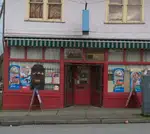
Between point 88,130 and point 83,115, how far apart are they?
132 inches

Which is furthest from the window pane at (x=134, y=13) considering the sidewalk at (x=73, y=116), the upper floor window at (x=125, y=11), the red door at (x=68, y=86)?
the sidewalk at (x=73, y=116)

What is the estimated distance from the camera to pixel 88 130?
1270 cm

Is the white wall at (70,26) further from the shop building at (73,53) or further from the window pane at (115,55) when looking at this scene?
the window pane at (115,55)

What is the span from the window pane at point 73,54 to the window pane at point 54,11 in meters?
1.73

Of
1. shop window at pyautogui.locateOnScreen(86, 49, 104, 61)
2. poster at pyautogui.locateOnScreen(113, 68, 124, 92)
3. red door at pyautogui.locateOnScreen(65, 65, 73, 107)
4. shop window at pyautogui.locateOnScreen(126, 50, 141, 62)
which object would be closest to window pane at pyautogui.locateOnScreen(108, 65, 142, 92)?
poster at pyautogui.locateOnScreen(113, 68, 124, 92)

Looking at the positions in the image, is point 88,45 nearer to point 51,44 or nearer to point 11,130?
point 51,44

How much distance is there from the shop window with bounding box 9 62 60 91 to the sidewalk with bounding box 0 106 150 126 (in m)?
1.46

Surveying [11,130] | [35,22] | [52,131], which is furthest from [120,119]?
[35,22]

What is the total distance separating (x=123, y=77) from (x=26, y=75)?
186 inches

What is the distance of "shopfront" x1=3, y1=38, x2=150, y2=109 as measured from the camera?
18312 millimetres

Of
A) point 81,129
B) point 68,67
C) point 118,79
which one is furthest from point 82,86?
point 81,129

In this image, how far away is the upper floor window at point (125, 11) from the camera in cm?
1862

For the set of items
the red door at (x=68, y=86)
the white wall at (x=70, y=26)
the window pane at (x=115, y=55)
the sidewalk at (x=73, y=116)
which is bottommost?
the sidewalk at (x=73, y=116)

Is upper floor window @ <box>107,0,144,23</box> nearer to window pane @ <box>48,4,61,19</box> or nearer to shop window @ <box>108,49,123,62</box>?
shop window @ <box>108,49,123,62</box>
